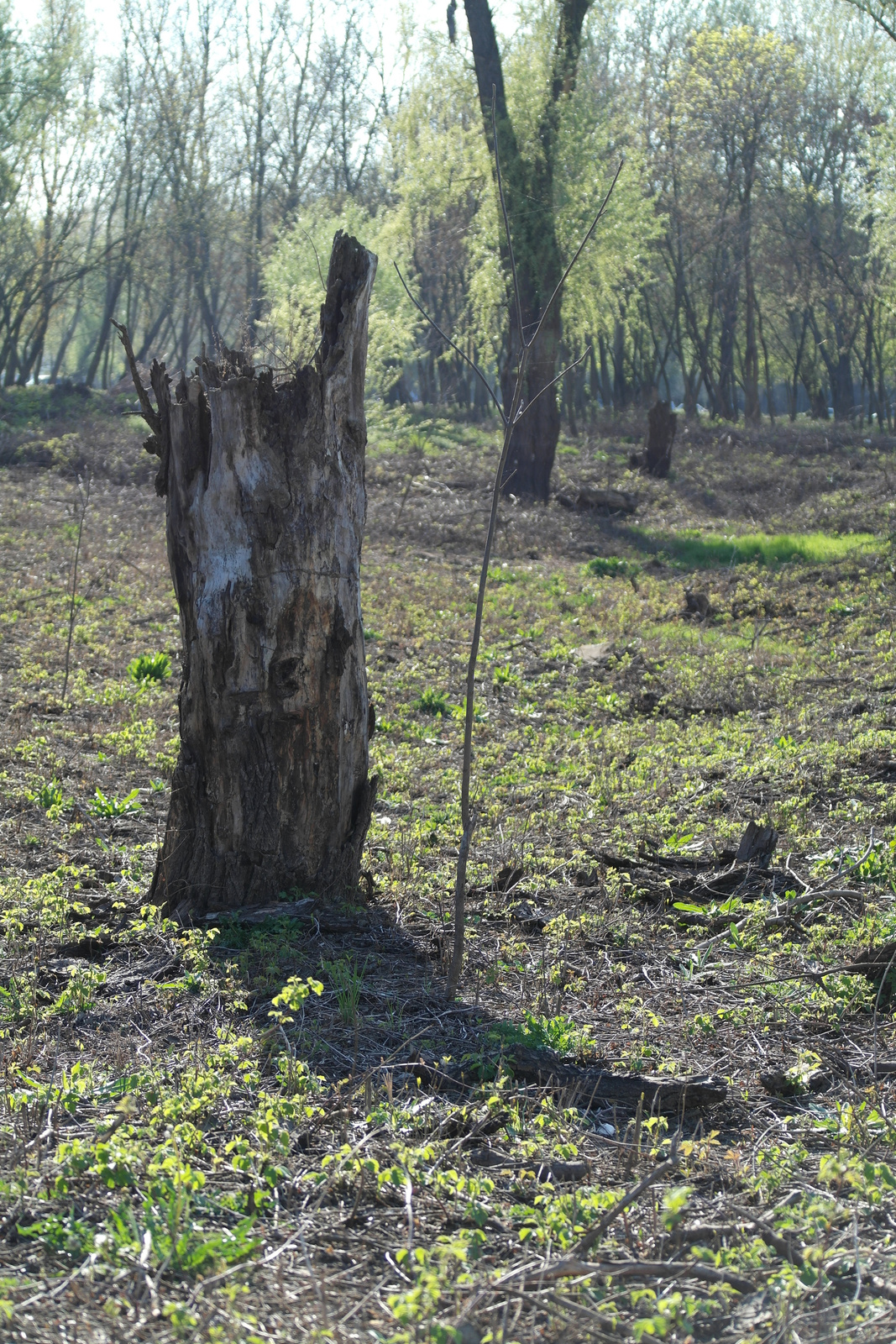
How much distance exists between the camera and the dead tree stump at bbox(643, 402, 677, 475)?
21.5 meters

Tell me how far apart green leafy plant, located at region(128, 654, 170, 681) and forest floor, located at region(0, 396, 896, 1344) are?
0.17ft

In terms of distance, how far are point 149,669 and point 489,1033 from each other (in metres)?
6.25

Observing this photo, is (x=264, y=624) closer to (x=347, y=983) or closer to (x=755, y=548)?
(x=347, y=983)

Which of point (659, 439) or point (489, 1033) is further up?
point (659, 439)

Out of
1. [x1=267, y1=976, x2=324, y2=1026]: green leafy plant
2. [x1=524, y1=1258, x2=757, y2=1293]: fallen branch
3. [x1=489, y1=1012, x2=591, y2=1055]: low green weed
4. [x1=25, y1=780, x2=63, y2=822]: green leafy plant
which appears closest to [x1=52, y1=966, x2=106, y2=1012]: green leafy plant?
[x1=267, y1=976, x2=324, y2=1026]: green leafy plant

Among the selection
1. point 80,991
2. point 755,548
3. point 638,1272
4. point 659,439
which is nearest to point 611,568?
point 755,548

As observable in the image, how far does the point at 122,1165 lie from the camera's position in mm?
2516

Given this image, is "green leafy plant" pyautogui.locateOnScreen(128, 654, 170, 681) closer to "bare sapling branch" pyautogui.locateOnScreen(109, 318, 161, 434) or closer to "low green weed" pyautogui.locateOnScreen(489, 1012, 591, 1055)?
"bare sapling branch" pyautogui.locateOnScreen(109, 318, 161, 434)

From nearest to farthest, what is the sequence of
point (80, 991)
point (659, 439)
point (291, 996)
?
point (291, 996) < point (80, 991) < point (659, 439)

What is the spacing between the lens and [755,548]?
15.0 metres

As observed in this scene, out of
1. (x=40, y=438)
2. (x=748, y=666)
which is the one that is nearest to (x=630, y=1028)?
(x=748, y=666)

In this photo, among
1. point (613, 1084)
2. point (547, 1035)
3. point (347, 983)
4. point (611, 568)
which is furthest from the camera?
point (611, 568)

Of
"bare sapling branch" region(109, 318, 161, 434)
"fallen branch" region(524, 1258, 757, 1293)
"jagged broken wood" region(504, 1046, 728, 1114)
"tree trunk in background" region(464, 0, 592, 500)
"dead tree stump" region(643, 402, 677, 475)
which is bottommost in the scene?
"jagged broken wood" region(504, 1046, 728, 1114)

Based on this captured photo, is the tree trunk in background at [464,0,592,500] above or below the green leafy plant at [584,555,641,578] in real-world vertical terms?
above
